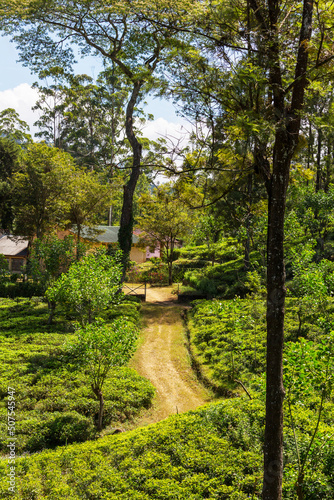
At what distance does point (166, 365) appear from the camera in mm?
13234

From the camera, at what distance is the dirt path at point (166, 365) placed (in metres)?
10.5

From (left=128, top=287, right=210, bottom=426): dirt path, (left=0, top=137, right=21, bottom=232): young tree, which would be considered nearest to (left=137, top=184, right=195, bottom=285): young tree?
(left=128, top=287, right=210, bottom=426): dirt path

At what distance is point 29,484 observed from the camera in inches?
243

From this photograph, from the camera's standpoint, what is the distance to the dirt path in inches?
412

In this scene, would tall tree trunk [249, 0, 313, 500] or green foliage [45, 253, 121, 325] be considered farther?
green foliage [45, 253, 121, 325]

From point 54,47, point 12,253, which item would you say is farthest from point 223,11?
point 12,253

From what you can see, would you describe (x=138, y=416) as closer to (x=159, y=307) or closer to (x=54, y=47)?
(x=159, y=307)

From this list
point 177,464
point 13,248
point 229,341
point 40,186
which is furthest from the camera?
point 13,248

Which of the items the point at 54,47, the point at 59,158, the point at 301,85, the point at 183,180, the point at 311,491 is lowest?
the point at 311,491

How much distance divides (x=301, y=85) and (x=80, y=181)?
2450 cm

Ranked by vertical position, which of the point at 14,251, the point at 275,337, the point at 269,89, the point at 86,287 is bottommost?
the point at 14,251

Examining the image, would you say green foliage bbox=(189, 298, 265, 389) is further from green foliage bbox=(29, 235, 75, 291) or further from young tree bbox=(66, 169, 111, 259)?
young tree bbox=(66, 169, 111, 259)

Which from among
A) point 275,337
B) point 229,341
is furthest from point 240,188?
point 275,337

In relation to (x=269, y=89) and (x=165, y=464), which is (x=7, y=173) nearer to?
(x=165, y=464)
